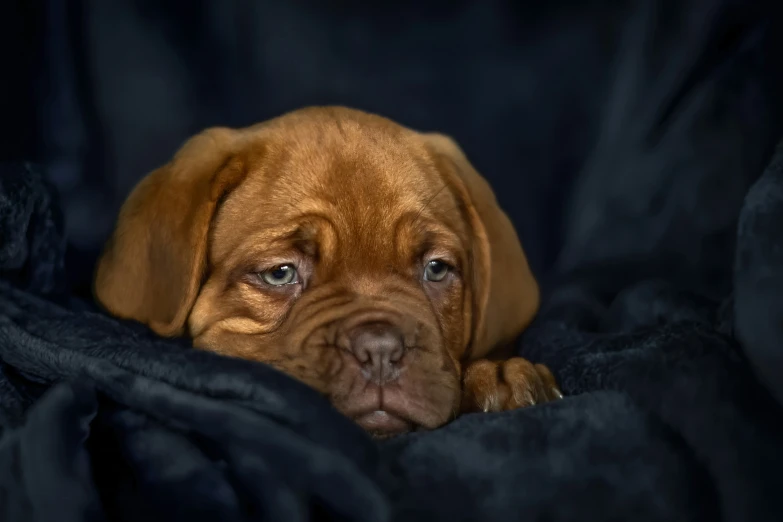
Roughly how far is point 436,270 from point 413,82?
1648mm

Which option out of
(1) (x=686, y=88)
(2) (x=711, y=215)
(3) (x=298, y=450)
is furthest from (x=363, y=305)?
(1) (x=686, y=88)

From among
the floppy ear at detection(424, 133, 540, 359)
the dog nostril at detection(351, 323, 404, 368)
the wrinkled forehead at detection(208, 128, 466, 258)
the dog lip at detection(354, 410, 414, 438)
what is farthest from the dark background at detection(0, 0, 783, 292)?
the dog lip at detection(354, 410, 414, 438)

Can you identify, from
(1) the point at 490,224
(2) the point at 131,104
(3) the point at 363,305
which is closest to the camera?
(3) the point at 363,305

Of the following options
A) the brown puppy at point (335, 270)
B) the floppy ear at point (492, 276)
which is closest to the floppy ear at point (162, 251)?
the brown puppy at point (335, 270)

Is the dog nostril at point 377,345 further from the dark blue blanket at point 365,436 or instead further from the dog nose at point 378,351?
the dark blue blanket at point 365,436

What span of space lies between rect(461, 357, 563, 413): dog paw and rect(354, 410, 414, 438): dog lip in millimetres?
389

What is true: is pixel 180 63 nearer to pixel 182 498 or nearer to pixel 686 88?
pixel 686 88

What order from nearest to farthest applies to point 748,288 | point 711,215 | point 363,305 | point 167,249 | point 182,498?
point 182,498
point 748,288
point 363,305
point 167,249
point 711,215

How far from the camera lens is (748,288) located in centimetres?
252

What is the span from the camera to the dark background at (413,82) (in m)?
3.95

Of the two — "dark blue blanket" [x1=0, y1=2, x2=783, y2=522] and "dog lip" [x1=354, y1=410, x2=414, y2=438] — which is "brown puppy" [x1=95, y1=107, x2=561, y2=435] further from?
"dark blue blanket" [x1=0, y1=2, x2=783, y2=522]

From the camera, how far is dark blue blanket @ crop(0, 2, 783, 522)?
6.44 feet

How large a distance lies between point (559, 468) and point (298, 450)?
688mm

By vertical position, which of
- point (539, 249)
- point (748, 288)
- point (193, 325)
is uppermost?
point (748, 288)
